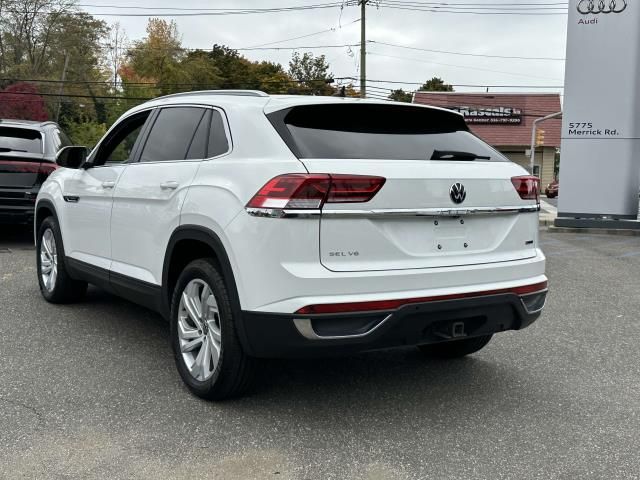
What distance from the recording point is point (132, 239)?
4.51 metres

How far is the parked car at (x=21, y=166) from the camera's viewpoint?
8.90m

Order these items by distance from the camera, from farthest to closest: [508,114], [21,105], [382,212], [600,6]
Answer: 1. [508,114]
2. [21,105]
3. [600,6]
4. [382,212]

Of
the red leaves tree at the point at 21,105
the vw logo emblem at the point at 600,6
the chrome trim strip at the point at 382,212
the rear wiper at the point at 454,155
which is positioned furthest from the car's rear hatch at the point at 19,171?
the red leaves tree at the point at 21,105

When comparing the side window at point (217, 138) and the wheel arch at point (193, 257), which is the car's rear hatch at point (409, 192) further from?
the wheel arch at point (193, 257)

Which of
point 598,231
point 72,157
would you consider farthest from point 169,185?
point 598,231

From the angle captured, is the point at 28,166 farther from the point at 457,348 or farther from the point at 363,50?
the point at 363,50

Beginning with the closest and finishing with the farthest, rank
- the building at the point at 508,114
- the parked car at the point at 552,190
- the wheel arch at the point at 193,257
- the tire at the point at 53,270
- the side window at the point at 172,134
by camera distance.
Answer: the wheel arch at the point at 193,257 → the side window at the point at 172,134 → the tire at the point at 53,270 → the parked car at the point at 552,190 → the building at the point at 508,114

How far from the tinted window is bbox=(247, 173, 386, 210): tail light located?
34.4 inches

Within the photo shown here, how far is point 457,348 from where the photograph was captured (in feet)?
15.4

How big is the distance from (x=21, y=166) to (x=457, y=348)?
6.87 m

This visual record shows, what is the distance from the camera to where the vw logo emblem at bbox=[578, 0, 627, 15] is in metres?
15.7

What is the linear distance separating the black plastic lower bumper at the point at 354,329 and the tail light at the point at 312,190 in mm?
546

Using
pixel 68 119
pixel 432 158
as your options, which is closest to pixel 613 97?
pixel 432 158

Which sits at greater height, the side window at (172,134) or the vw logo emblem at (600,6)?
the vw logo emblem at (600,6)
